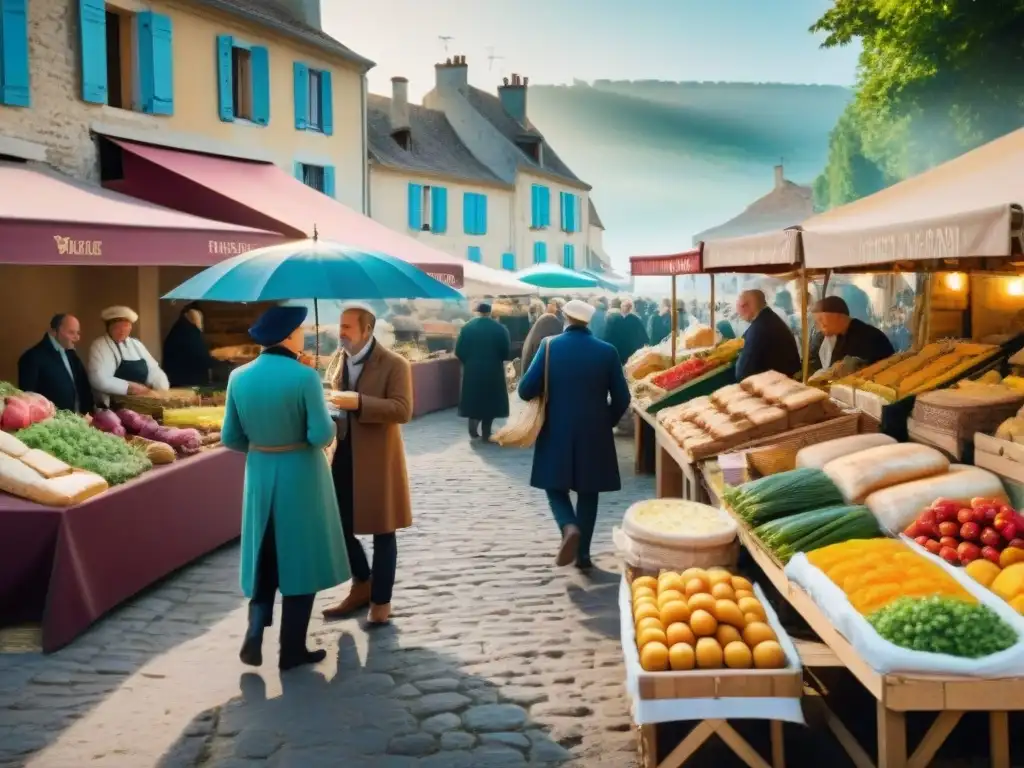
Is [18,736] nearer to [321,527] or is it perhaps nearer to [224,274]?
[321,527]

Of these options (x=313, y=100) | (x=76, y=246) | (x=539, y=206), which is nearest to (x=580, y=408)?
(x=76, y=246)

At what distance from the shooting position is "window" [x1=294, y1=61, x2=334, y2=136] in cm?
1766

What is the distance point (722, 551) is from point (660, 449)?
3.92m

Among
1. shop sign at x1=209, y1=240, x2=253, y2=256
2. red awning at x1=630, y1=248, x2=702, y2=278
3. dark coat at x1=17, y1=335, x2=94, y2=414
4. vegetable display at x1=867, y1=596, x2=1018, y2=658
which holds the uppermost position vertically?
shop sign at x1=209, y1=240, x2=253, y2=256

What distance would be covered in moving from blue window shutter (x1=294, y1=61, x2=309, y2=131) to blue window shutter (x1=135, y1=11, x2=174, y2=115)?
12.3 feet

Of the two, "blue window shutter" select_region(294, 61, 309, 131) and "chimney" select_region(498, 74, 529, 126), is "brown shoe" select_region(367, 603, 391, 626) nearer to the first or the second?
"blue window shutter" select_region(294, 61, 309, 131)

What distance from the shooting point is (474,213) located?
1321 inches

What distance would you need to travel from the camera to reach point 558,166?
135ft

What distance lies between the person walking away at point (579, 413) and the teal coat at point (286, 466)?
91.0 inches

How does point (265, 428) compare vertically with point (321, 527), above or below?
above

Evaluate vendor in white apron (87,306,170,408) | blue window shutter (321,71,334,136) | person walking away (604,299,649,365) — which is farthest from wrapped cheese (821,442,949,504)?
blue window shutter (321,71,334,136)

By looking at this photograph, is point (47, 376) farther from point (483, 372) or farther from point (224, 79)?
point (224, 79)

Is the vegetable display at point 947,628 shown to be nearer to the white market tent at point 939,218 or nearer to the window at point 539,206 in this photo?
the white market tent at point 939,218

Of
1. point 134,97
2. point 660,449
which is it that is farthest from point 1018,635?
point 134,97
